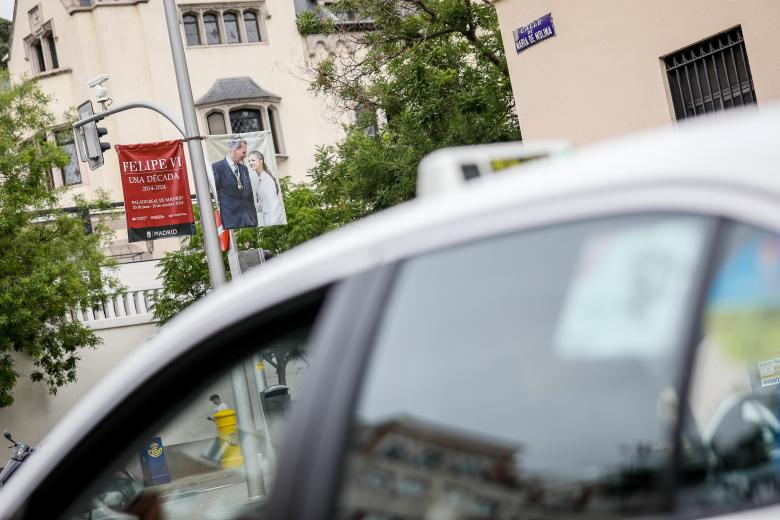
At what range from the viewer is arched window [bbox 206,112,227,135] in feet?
150

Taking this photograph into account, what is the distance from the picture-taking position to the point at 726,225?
4.68 ft

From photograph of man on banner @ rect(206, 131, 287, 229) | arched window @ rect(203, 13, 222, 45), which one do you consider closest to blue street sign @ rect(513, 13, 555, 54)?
photograph of man on banner @ rect(206, 131, 287, 229)

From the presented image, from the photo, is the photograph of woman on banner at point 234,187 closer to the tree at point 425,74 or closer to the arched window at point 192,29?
the tree at point 425,74

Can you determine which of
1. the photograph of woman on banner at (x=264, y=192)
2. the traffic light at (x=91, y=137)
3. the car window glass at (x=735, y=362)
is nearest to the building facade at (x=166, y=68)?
the traffic light at (x=91, y=137)

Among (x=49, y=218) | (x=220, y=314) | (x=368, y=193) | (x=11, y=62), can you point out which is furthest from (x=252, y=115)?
(x=220, y=314)

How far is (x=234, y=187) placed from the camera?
15.5 meters

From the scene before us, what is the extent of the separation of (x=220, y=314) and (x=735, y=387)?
801 millimetres

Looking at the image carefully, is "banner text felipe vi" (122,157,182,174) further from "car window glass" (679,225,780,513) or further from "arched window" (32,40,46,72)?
"arched window" (32,40,46,72)

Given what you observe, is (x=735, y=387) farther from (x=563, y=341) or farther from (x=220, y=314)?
(x=220, y=314)

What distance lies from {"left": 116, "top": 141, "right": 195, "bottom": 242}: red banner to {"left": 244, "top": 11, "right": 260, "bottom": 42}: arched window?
99.0 ft

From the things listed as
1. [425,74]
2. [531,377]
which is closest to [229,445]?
[531,377]

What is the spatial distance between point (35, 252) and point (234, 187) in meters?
12.7

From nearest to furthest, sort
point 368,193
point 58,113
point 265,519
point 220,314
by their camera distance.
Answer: point 265,519 < point 220,314 < point 368,193 < point 58,113

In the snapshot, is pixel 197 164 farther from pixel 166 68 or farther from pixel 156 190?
pixel 166 68
